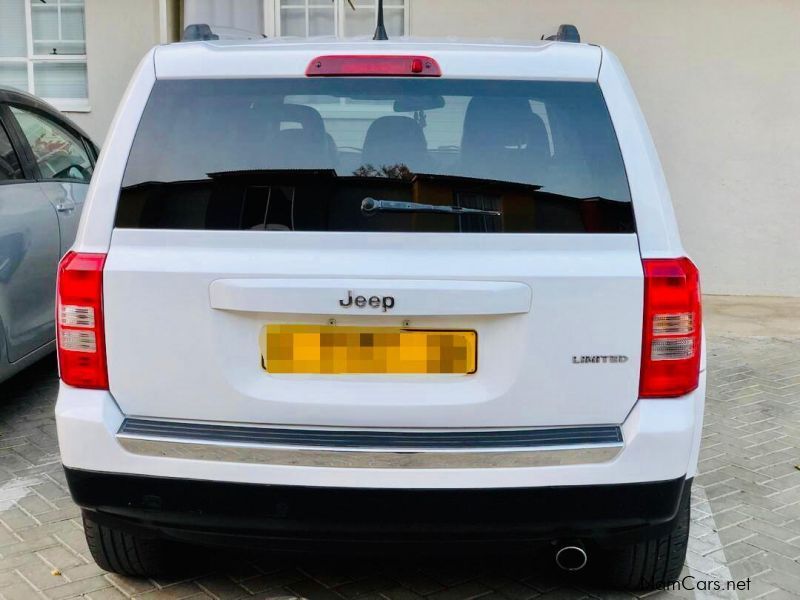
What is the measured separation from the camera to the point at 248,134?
2.72 m

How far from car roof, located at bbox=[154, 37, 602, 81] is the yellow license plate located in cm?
76

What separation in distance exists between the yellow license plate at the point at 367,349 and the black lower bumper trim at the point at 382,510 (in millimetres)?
333

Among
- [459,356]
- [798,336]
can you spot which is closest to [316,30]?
[798,336]

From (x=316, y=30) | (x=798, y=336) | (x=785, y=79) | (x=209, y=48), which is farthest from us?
(x=316, y=30)

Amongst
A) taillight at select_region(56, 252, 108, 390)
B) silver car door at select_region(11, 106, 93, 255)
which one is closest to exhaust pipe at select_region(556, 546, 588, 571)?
taillight at select_region(56, 252, 108, 390)

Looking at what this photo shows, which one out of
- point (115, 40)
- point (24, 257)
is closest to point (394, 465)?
point (24, 257)

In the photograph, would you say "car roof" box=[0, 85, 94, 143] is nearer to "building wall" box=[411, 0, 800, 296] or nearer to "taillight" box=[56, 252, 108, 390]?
"taillight" box=[56, 252, 108, 390]

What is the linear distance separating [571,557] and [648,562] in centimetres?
31

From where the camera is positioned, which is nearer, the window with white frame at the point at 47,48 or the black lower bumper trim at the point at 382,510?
the black lower bumper trim at the point at 382,510

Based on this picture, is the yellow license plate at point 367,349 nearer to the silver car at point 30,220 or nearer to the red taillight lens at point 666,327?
the red taillight lens at point 666,327

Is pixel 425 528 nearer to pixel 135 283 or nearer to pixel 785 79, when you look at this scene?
pixel 135 283

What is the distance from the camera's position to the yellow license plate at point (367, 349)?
259 centimetres

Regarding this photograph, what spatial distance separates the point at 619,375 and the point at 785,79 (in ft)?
22.6

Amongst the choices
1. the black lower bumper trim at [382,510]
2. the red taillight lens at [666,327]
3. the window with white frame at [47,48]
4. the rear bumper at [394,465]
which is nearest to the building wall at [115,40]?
the window with white frame at [47,48]
